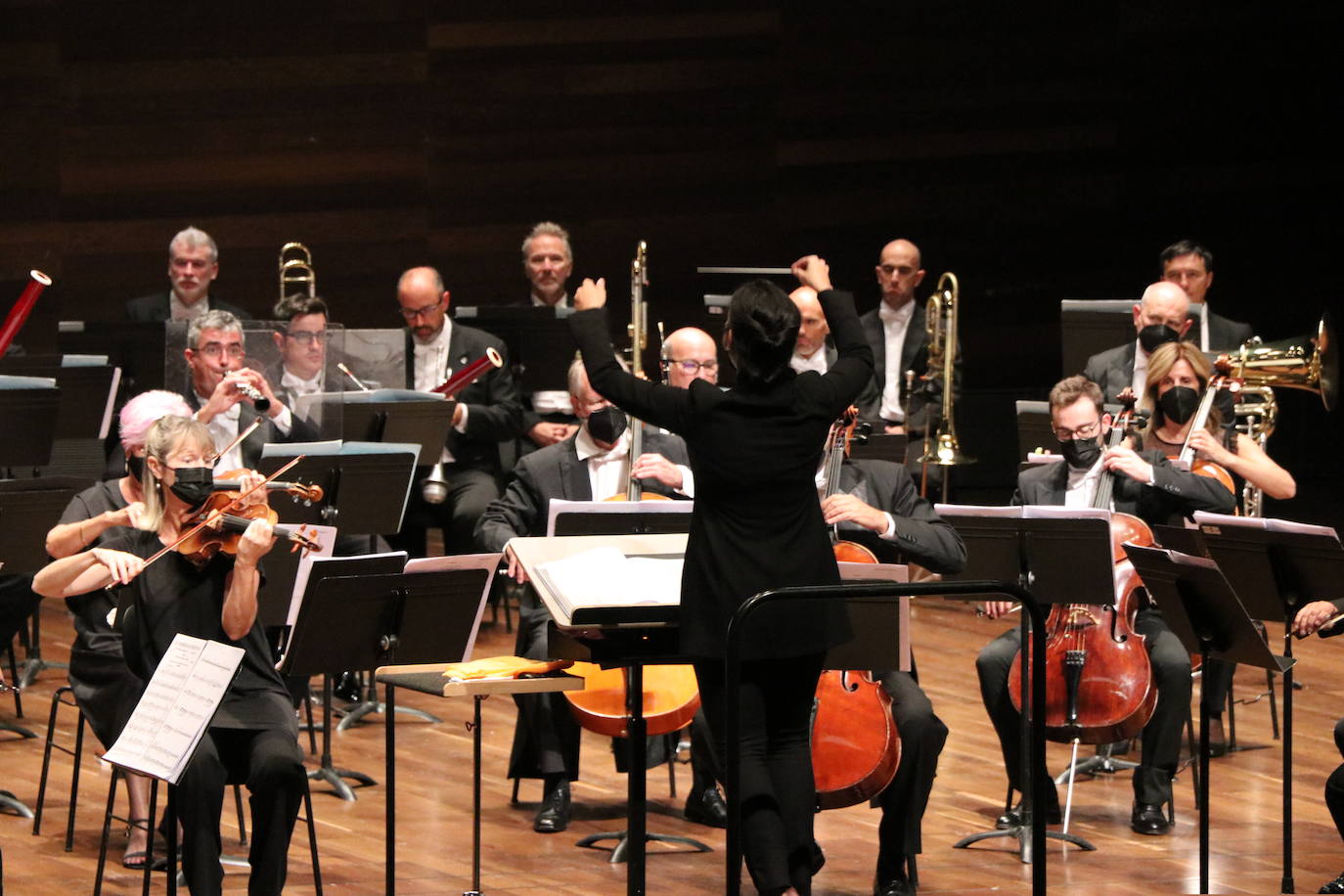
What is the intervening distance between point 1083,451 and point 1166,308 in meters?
1.17

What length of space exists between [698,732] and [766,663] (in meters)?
1.22

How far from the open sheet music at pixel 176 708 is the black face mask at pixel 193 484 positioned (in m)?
0.38

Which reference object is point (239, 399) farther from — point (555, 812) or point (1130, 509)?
point (1130, 509)

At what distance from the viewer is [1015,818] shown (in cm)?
477

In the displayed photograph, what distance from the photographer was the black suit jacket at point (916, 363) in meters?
7.32

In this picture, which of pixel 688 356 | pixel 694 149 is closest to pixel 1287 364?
pixel 688 356

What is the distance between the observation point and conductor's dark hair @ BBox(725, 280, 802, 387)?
3412 millimetres

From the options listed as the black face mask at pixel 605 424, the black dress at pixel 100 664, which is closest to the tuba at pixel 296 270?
the black face mask at pixel 605 424

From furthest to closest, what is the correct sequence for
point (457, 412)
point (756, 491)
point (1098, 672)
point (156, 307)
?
point (156, 307) < point (457, 412) < point (1098, 672) < point (756, 491)

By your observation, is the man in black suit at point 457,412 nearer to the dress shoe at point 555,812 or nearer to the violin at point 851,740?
the dress shoe at point 555,812

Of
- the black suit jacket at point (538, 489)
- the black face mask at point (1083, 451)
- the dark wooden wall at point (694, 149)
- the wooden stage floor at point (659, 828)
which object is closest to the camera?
the wooden stage floor at point (659, 828)

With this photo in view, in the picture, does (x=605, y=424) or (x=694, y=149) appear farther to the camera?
(x=694, y=149)

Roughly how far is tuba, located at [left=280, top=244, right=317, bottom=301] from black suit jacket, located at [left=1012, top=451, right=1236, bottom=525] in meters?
3.12

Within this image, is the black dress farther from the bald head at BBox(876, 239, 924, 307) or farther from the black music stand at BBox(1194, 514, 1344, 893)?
the bald head at BBox(876, 239, 924, 307)
